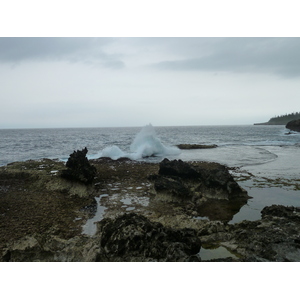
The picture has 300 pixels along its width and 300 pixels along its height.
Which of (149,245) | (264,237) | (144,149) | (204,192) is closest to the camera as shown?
(149,245)

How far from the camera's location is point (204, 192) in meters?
9.90

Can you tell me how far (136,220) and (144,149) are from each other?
66.6 feet

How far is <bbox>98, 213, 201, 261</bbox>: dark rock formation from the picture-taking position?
4.68 meters

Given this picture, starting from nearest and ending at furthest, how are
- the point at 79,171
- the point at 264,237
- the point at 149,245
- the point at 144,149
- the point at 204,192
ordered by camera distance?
the point at 149,245, the point at 264,237, the point at 204,192, the point at 79,171, the point at 144,149

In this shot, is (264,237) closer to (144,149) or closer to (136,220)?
(136,220)

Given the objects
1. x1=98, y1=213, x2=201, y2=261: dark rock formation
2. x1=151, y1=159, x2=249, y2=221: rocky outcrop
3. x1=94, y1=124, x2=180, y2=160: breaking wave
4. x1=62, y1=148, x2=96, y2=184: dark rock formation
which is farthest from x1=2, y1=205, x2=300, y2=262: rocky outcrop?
x1=94, y1=124, x2=180, y2=160: breaking wave

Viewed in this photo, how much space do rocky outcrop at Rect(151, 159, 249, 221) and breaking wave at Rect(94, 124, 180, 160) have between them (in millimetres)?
12700

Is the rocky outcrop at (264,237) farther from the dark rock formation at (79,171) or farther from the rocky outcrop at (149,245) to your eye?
the dark rock formation at (79,171)

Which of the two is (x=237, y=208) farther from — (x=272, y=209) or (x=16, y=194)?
(x=16, y=194)

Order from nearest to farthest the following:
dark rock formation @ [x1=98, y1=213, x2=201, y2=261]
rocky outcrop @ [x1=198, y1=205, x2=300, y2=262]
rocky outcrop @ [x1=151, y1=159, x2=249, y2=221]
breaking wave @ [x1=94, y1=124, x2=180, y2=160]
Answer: dark rock formation @ [x1=98, y1=213, x2=201, y2=261]
rocky outcrop @ [x1=198, y1=205, x2=300, y2=262]
rocky outcrop @ [x1=151, y1=159, x2=249, y2=221]
breaking wave @ [x1=94, y1=124, x2=180, y2=160]

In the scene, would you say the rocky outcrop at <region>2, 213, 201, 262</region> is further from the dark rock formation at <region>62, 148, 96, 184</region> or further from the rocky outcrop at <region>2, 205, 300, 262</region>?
the dark rock formation at <region>62, 148, 96, 184</region>

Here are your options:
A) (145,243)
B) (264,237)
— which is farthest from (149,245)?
(264,237)

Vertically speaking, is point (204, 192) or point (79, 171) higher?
point (79, 171)

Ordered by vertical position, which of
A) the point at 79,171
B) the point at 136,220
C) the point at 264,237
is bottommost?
the point at 264,237
